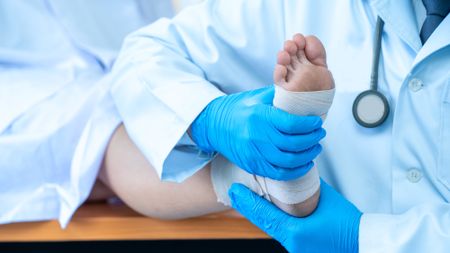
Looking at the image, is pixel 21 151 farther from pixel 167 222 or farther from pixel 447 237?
pixel 447 237

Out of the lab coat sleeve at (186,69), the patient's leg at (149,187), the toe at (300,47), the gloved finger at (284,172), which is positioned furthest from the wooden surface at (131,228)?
the toe at (300,47)

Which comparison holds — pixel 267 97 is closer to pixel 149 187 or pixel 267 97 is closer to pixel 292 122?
pixel 292 122

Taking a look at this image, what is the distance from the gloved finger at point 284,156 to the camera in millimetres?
649

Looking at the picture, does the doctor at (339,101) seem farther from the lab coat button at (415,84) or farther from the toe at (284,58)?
the toe at (284,58)

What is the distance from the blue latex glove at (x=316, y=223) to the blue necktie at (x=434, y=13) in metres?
0.25

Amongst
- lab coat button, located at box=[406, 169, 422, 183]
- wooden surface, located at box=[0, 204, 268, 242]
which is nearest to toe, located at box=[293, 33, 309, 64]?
lab coat button, located at box=[406, 169, 422, 183]

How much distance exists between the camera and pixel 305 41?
64cm

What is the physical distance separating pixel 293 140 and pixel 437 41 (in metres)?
0.23

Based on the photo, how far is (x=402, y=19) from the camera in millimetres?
724

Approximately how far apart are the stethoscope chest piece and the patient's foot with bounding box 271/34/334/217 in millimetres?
108

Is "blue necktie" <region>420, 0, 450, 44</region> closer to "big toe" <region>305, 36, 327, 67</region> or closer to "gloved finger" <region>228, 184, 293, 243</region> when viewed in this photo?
"big toe" <region>305, 36, 327, 67</region>

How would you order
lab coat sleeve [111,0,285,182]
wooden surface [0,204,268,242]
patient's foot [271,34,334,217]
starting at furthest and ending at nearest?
wooden surface [0,204,268,242] < lab coat sleeve [111,0,285,182] < patient's foot [271,34,334,217]

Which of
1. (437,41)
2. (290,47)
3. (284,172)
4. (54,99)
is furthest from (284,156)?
(54,99)

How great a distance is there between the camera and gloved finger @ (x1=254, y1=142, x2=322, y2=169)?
0.65 meters
